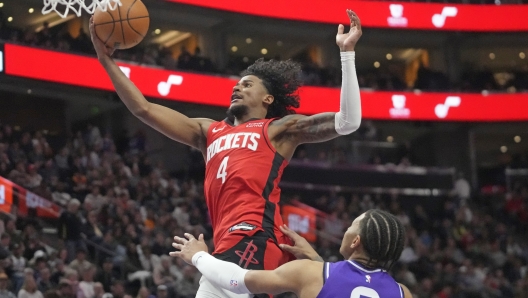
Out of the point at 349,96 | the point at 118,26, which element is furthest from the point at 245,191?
the point at 118,26

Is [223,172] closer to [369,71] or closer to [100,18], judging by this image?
[100,18]

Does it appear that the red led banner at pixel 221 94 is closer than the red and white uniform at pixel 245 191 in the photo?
No

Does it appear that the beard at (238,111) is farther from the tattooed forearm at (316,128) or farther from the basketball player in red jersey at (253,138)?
the tattooed forearm at (316,128)

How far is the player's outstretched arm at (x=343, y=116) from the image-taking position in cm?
489

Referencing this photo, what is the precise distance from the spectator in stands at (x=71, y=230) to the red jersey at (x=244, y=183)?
741cm

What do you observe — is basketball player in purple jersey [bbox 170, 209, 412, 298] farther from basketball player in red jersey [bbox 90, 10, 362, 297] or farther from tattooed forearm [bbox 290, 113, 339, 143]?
tattooed forearm [bbox 290, 113, 339, 143]

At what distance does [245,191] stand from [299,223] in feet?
38.8

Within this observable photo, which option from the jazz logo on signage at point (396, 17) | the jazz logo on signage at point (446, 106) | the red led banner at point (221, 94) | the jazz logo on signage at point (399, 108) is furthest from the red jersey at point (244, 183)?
the jazz logo on signage at point (446, 106)

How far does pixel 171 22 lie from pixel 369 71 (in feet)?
23.0

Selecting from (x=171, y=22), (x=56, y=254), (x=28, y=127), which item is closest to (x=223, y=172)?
(x=56, y=254)

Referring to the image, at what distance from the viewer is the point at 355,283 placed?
4.12m

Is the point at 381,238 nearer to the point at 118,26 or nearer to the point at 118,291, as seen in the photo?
the point at 118,26

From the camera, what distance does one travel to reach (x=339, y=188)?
2159cm

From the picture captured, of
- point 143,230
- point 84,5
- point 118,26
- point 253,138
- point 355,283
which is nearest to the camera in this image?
point 355,283
